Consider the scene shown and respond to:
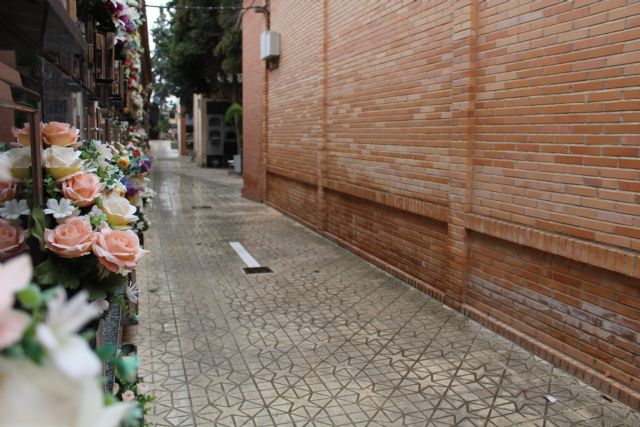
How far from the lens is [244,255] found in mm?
9648

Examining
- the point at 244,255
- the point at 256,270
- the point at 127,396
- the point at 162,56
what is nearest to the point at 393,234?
the point at 256,270

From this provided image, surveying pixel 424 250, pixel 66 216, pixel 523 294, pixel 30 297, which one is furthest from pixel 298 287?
pixel 30 297

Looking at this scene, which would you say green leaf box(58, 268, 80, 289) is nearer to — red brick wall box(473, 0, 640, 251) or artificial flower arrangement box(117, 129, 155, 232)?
artificial flower arrangement box(117, 129, 155, 232)

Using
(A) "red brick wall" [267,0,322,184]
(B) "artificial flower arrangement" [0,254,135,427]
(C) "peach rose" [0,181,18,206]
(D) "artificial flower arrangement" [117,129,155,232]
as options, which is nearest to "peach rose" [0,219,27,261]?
(C) "peach rose" [0,181,18,206]

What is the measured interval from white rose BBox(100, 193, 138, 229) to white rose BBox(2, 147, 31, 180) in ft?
1.12

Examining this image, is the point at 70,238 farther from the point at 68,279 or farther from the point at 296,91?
the point at 296,91

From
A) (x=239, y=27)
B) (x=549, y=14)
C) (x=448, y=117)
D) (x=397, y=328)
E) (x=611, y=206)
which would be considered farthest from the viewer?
(x=239, y=27)

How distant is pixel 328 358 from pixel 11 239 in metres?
3.37

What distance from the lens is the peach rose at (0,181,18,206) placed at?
235 cm

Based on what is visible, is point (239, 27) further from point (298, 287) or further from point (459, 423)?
point (459, 423)

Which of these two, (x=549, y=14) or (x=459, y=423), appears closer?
(x=459, y=423)

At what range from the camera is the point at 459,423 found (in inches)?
160

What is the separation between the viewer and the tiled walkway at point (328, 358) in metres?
4.22

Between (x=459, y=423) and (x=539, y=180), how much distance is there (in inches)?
88.0
